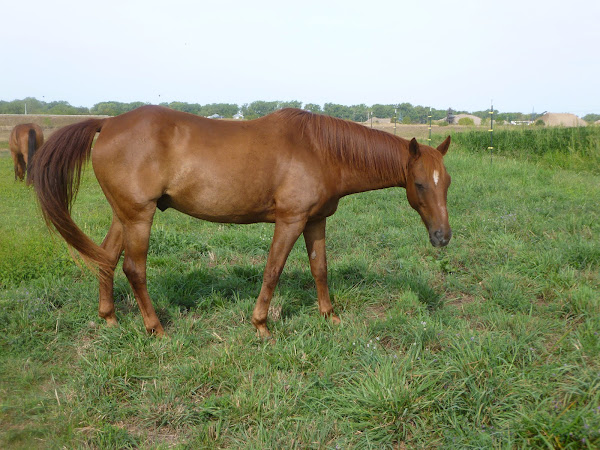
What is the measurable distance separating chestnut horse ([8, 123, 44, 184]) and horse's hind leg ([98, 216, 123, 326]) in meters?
9.79

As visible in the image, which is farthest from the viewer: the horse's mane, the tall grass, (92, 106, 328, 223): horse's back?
the tall grass

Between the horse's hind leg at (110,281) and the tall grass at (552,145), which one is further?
the tall grass at (552,145)

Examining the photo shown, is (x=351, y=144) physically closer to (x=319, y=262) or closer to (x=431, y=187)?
(x=431, y=187)

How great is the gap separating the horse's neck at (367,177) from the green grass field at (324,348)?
1.13 metres

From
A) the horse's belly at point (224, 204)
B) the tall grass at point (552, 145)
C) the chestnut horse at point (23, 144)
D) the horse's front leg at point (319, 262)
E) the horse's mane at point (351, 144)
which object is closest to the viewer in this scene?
the horse's belly at point (224, 204)

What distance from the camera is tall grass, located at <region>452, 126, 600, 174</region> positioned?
12.2 metres

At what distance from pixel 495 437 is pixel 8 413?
3.05 meters

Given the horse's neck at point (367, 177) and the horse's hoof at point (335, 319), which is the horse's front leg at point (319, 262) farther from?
the horse's neck at point (367, 177)

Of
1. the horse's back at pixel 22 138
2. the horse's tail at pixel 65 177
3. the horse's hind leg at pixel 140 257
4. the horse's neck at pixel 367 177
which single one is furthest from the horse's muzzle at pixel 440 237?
the horse's back at pixel 22 138

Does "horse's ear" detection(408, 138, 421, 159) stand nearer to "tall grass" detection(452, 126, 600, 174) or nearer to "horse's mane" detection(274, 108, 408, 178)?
"horse's mane" detection(274, 108, 408, 178)

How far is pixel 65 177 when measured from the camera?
12.3 feet

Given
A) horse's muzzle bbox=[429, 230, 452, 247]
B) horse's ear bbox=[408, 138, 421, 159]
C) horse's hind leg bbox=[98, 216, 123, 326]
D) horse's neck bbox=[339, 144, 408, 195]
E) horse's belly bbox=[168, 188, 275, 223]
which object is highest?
horse's ear bbox=[408, 138, 421, 159]

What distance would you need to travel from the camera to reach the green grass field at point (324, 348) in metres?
2.59

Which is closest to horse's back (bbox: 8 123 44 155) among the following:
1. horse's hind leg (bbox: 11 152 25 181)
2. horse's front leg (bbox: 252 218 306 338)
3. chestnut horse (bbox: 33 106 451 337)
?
horse's hind leg (bbox: 11 152 25 181)
